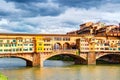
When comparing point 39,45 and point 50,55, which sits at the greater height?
point 39,45

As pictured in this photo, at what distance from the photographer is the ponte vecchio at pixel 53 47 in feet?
156

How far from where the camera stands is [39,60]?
47656 mm

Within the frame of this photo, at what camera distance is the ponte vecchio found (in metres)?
47.4

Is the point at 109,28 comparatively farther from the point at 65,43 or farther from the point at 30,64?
the point at 30,64

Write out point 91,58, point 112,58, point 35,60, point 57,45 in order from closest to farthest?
point 35,60 → point 91,58 → point 112,58 → point 57,45

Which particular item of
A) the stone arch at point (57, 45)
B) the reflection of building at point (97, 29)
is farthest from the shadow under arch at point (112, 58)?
the reflection of building at point (97, 29)

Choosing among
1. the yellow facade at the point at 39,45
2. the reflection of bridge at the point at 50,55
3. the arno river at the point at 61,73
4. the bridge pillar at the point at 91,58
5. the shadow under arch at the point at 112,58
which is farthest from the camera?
the shadow under arch at the point at 112,58

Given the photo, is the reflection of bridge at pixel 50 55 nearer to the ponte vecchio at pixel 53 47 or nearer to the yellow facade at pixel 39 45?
the ponte vecchio at pixel 53 47

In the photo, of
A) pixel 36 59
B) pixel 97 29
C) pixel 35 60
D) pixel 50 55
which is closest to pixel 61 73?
pixel 35 60

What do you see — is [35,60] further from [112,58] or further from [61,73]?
[112,58]

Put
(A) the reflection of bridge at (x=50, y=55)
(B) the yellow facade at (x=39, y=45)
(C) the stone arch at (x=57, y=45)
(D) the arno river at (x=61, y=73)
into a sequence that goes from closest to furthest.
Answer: (D) the arno river at (x=61, y=73)
(A) the reflection of bridge at (x=50, y=55)
(B) the yellow facade at (x=39, y=45)
(C) the stone arch at (x=57, y=45)

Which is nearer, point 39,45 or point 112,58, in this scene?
point 39,45

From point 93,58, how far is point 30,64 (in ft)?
35.7

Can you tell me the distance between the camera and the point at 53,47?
175 feet
